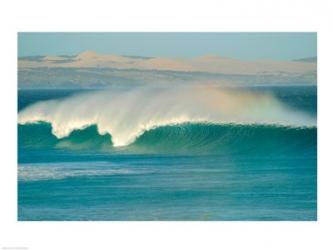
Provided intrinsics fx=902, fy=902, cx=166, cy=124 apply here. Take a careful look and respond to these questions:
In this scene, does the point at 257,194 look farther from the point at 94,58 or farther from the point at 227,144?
the point at 94,58

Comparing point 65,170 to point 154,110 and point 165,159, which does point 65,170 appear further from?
point 154,110

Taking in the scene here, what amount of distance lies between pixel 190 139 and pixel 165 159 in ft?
1.63

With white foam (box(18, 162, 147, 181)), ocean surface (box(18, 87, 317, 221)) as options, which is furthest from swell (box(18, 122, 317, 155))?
white foam (box(18, 162, 147, 181))

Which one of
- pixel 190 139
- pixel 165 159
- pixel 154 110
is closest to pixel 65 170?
pixel 165 159

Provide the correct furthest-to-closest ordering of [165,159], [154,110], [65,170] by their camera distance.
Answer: [154,110] < [165,159] < [65,170]

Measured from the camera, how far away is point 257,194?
40.1ft

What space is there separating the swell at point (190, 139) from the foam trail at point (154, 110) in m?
0.09

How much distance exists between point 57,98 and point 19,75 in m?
0.82

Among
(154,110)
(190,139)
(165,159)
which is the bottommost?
(165,159)

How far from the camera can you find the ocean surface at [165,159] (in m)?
12.1

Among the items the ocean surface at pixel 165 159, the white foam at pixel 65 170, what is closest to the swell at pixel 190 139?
the ocean surface at pixel 165 159

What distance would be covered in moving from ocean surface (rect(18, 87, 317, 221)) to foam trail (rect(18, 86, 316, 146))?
2cm

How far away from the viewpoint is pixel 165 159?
12.8m
